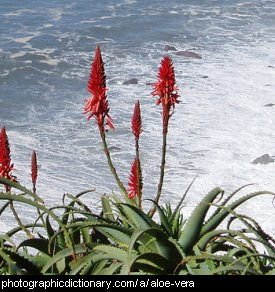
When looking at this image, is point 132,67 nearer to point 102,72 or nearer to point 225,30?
point 225,30

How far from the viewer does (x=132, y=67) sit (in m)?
20.0

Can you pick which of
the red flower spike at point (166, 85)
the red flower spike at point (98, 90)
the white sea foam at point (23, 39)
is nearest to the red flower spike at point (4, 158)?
the red flower spike at point (98, 90)

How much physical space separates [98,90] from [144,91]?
587 inches

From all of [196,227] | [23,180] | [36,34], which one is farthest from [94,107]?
[36,34]

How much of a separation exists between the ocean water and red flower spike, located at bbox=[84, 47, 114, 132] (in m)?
6.58

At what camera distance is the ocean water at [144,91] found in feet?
42.8

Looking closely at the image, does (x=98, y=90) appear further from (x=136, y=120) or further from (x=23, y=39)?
(x=23, y=39)

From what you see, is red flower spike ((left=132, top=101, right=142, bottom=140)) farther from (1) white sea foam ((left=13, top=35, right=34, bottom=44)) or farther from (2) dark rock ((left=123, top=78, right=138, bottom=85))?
(1) white sea foam ((left=13, top=35, right=34, bottom=44))

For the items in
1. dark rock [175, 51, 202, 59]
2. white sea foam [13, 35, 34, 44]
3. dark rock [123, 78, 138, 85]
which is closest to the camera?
dark rock [123, 78, 138, 85]

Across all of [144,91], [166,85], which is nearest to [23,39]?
[144,91]

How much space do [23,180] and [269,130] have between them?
18.2 feet

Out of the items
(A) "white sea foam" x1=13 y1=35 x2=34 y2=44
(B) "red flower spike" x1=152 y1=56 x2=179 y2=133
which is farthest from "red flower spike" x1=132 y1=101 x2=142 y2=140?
(A) "white sea foam" x1=13 y1=35 x2=34 y2=44

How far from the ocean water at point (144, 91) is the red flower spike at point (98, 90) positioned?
6.58m

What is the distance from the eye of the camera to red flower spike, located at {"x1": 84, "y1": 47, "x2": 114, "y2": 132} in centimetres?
305
